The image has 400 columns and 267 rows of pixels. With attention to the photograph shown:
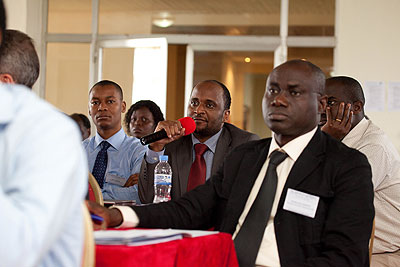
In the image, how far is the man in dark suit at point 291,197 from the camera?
1963mm

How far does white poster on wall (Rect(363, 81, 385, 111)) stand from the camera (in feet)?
22.0

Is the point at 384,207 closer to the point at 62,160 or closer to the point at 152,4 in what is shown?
the point at 62,160

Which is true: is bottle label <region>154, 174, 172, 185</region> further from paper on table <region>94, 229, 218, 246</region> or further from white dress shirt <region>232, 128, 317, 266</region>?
paper on table <region>94, 229, 218, 246</region>

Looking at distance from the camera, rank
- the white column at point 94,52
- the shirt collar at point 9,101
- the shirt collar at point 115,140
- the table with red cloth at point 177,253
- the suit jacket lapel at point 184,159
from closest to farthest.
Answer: the shirt collar at point 9,101
the table with red cloth at point 177,253
the suit jacket lapel at point 184,159
the shirt collar at point 115,140
the white column at point 94,52

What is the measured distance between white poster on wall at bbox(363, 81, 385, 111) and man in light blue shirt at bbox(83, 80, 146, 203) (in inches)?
133

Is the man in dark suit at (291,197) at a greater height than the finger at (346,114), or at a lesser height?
lesser

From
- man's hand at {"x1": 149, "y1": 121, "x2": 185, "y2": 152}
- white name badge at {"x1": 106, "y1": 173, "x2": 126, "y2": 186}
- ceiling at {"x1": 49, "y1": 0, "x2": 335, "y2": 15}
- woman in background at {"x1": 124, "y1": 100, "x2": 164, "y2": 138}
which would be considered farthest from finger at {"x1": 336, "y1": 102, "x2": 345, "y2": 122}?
ceiling at {"x1": 49, "y1": 0, "x2": 335, "y2": 15}

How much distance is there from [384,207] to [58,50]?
5.76m

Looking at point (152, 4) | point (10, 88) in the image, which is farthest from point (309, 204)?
point (152, 4)

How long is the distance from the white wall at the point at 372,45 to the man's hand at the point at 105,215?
539cm

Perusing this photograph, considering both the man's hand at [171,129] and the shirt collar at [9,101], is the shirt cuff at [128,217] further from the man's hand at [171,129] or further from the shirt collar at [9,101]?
the man's hand at [171,129]

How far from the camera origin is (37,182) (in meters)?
0.98

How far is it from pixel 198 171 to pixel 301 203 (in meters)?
A: 1.33

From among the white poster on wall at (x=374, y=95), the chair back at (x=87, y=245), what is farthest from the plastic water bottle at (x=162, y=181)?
the white poster on wall at (x=374, y=95)
